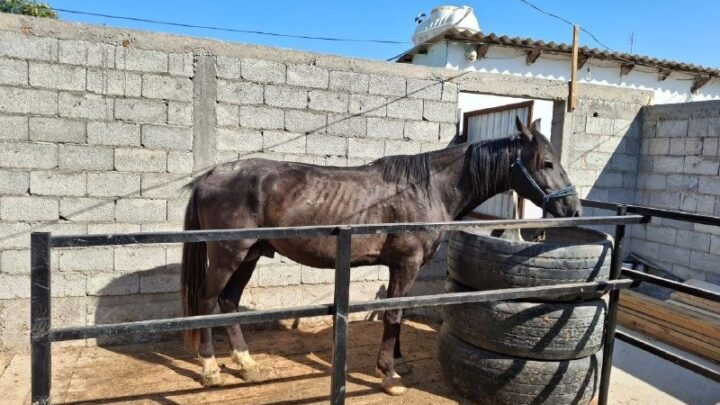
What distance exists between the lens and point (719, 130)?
5.16 metres

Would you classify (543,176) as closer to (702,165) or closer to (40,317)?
(40,317)

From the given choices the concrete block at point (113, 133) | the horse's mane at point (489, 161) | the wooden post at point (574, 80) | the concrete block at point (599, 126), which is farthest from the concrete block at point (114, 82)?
the concrete block at point (599, 126)

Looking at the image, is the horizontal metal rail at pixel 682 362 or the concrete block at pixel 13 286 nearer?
the horizontal metal rail at pixel 682 362

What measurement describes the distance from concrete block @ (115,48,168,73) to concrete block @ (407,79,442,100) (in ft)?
7.62

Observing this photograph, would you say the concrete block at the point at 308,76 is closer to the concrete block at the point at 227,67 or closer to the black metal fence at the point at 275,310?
the concrete block at the point at 227,67

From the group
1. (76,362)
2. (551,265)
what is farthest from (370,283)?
(76,362)

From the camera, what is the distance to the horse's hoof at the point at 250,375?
11.3 ft

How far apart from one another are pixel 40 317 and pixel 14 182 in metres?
2.74

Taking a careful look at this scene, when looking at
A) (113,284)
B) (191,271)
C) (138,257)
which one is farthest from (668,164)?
(113,284)

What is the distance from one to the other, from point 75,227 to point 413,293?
3236 mm

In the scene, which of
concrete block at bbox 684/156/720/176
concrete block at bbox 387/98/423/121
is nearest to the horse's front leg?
concrete block at bbox 387/98/423/121

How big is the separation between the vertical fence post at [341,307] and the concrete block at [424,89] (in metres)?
3.18

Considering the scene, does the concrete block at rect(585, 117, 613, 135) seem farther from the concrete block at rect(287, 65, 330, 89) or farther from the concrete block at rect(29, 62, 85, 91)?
the concrete block at rect(29, 62, 85, 91)

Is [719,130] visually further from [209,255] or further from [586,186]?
[209,255]
